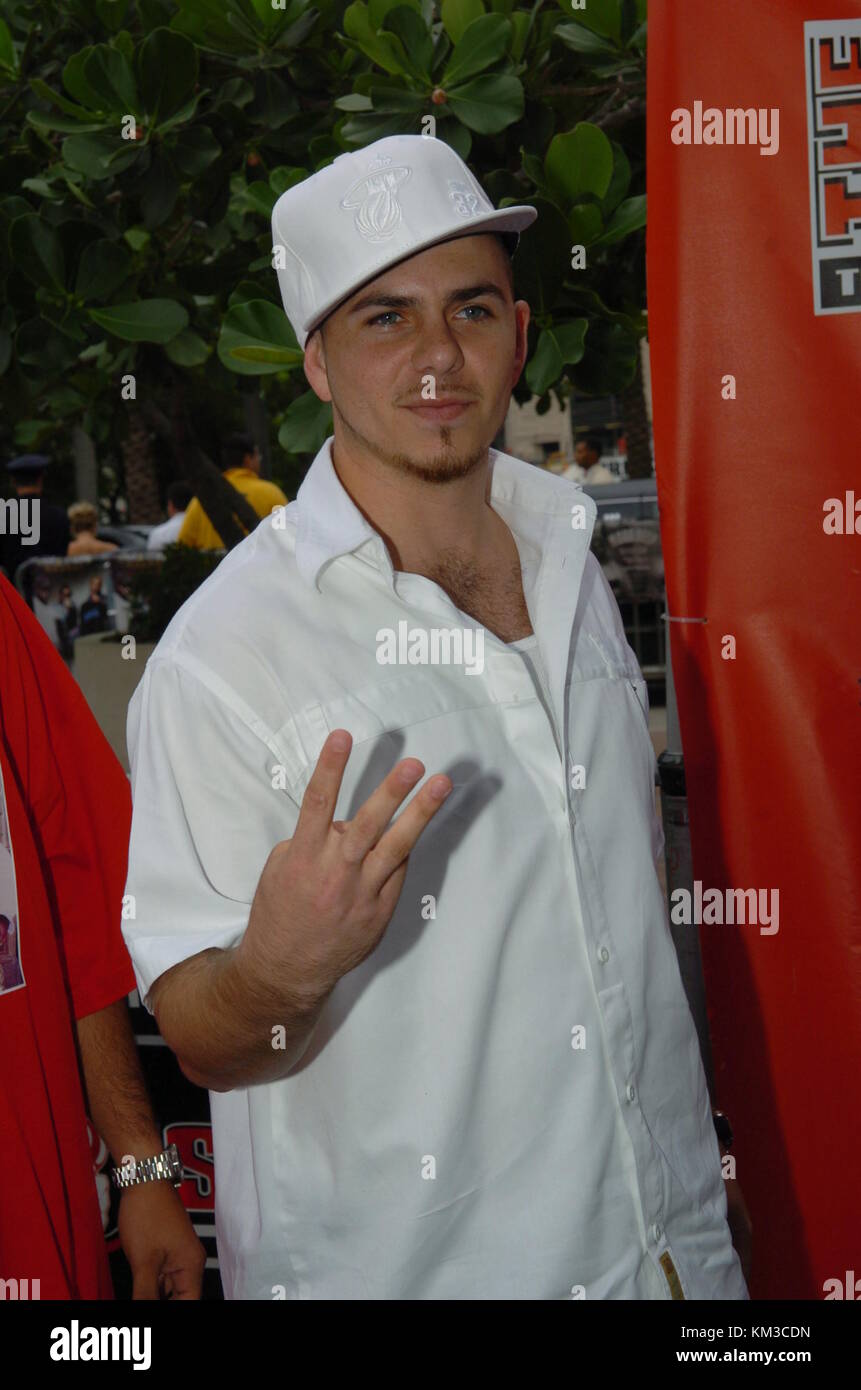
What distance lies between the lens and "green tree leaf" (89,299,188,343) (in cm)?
359

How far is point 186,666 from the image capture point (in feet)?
6.98

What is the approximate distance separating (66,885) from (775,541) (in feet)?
4.78

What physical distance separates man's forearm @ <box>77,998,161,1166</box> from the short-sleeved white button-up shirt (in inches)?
11.5

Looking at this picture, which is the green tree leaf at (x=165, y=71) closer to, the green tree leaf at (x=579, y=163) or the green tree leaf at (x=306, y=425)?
the green tree leaf at (x=306, y=425)

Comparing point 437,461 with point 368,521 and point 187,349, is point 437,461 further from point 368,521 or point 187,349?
point 187,349

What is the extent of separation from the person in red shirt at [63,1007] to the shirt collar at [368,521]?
0.52 meters

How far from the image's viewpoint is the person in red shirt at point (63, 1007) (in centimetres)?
226

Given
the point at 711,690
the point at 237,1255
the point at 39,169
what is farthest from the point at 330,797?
the point at 39,169

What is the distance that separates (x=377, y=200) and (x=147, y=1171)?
1.56 metres

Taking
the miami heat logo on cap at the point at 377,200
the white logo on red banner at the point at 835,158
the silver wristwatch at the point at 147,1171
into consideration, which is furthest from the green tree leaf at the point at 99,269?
the silver wristwatch at the point at 147,1171

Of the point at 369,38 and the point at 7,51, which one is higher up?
the point at 7,51

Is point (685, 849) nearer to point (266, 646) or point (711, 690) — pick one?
point (711, 690)

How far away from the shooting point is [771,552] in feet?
9.75

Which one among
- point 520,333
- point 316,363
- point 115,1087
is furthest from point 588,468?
point 115,1087
